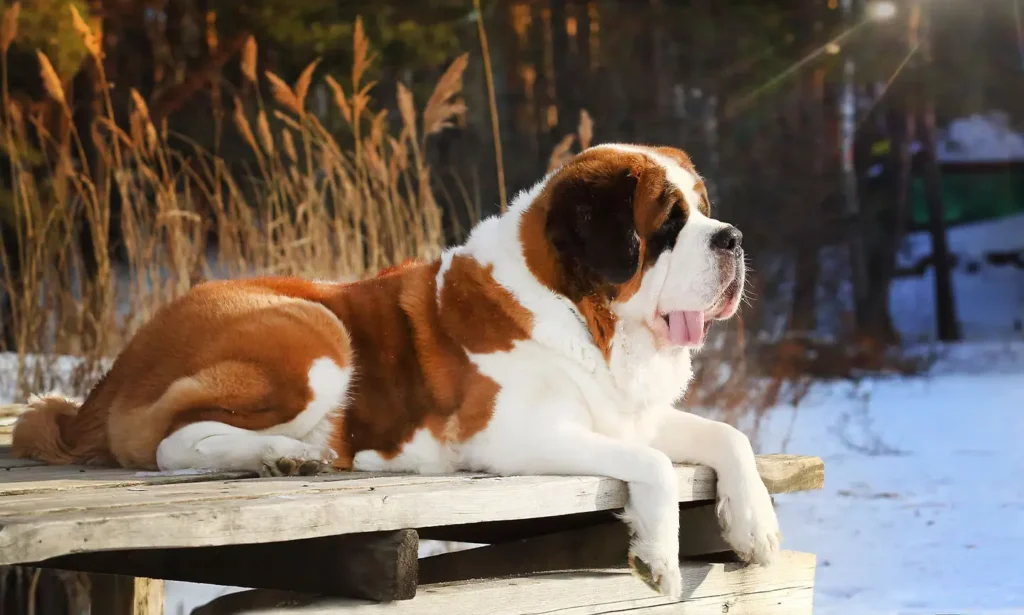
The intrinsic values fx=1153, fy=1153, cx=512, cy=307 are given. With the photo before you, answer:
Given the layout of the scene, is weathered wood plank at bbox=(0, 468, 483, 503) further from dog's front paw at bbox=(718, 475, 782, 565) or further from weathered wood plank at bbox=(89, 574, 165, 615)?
weathered wood plank at bbox=(89, 574, 165, 615)

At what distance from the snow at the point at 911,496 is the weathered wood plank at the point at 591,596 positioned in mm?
1504

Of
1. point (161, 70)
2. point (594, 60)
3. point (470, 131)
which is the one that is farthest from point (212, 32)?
point (594, 60)

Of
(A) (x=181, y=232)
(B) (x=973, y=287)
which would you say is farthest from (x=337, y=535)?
(B) (x=973, y=287)

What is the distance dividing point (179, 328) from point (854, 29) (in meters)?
9.09

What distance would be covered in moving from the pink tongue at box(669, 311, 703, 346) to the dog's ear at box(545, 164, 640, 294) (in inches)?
6.3

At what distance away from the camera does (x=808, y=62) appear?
10672 mm

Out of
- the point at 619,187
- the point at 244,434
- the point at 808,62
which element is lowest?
the point at 244,434

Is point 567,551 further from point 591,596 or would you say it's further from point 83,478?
point 83,478

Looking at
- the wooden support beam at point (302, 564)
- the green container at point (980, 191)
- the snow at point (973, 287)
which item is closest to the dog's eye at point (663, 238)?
the wooden support beam at point (302, 564)

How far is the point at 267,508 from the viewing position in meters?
1.92

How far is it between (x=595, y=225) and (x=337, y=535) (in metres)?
0.83

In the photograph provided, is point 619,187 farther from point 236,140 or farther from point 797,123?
point 797,123

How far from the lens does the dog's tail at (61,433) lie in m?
2.73

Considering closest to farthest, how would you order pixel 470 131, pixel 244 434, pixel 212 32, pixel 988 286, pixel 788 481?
pixel 244 434
pixel 788 481
pixel 212 32
pixel 470 131
pixel 988 286
